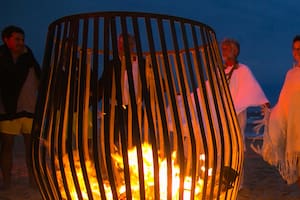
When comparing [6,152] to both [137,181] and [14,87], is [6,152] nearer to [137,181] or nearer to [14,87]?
[14,87]

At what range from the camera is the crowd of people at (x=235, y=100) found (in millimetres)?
3820

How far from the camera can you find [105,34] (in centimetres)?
195

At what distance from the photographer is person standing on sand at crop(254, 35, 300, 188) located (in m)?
3.77

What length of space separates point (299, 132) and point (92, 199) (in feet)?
7.59

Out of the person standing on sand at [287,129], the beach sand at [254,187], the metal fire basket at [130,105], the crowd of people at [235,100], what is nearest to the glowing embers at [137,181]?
the metal fire basket at [130,105]

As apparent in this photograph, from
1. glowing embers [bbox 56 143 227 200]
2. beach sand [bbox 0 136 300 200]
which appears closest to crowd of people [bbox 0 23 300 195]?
beach sand [bbox 0 136 300 200]

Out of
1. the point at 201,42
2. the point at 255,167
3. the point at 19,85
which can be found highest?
the point at 201,42

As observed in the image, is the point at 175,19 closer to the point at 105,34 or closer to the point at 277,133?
the point at 105,34

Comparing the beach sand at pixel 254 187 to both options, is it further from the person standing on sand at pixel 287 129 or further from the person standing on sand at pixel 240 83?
the person standing on sand at pixel 240 83

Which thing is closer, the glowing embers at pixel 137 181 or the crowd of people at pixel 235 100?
the glowing embers at pixel 137 181

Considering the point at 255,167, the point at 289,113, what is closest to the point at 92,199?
the point at 289,113

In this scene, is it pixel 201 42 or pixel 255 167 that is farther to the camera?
pixel 255 167

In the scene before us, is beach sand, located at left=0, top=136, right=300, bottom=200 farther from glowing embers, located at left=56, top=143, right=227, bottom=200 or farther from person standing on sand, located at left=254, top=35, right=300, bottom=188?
glowing embers, located at left=56, top=143, right=227, bottom=200

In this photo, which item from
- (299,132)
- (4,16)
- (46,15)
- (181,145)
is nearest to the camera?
(181,145)
